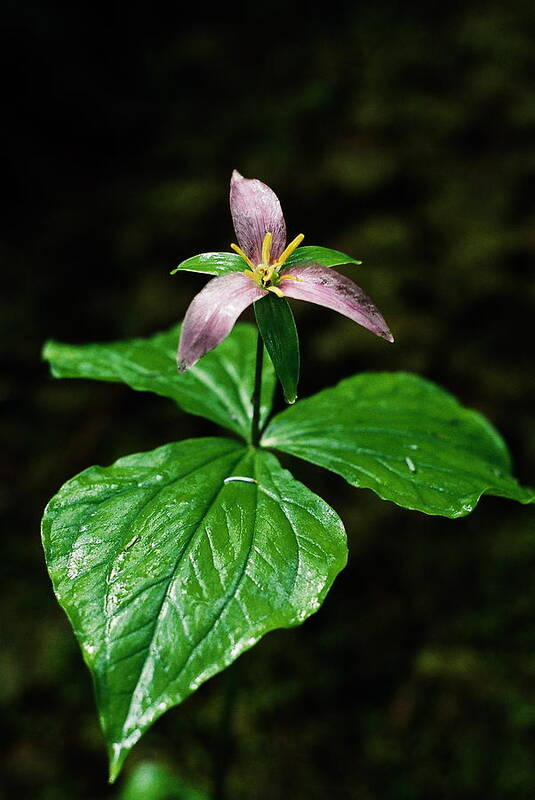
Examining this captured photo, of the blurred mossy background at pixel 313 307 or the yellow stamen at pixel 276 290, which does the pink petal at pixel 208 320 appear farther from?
the blurred mossy background at pixel 313 307

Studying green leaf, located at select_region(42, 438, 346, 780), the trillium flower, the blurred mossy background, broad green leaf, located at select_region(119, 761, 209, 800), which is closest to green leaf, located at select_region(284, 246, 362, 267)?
the trillium flower

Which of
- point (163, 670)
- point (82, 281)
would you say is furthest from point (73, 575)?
point (82, 281)

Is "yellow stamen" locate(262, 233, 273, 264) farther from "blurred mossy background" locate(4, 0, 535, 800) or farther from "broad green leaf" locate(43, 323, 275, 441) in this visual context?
"blurred mossy background" locate(4, 0, 535, 800)

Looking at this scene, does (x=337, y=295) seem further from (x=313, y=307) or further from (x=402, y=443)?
(x=313, y=307)

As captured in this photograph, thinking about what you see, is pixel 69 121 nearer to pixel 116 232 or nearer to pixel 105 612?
pixel 116 232

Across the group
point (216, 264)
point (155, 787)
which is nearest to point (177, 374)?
point (216, 264)

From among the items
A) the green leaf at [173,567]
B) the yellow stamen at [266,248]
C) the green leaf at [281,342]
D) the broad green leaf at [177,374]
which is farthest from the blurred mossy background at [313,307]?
the yellow stamen at [266,248]
